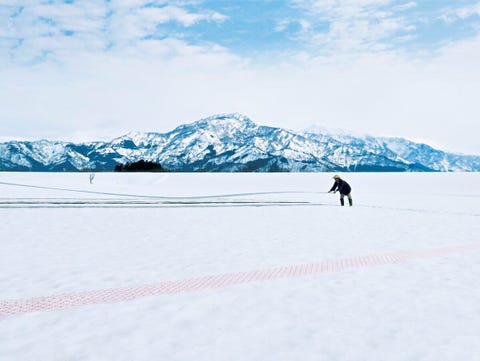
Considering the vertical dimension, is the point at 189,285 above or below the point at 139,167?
below

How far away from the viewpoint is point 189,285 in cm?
830

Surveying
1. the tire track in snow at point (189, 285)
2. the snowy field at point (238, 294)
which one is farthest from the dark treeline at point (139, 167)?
the tire track in snow at point (189, 285)

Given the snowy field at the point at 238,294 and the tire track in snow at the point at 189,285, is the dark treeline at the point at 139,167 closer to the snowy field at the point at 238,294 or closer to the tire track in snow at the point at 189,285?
the snowy field at the point at 238,294

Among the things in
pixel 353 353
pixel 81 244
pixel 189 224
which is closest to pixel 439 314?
pixel 353 353

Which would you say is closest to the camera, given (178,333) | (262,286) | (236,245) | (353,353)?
(353,353)

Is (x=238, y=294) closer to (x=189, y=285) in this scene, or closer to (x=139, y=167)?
(x=189, y=285)

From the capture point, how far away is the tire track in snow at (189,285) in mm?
7031

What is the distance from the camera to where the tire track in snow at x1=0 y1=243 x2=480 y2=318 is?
277 inches

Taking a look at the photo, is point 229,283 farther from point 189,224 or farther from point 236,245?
point 189,224

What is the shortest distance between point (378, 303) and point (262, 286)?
2138 mm

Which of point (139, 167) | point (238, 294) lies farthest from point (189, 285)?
point (139, 167)

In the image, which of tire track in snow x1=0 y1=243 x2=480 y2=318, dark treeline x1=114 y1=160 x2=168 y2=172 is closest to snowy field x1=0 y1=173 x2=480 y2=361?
tire track in snow x1=0 y1=243 x2=480 y2=318

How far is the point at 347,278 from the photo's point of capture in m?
8.89

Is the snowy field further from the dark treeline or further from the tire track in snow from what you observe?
the dark treeline
